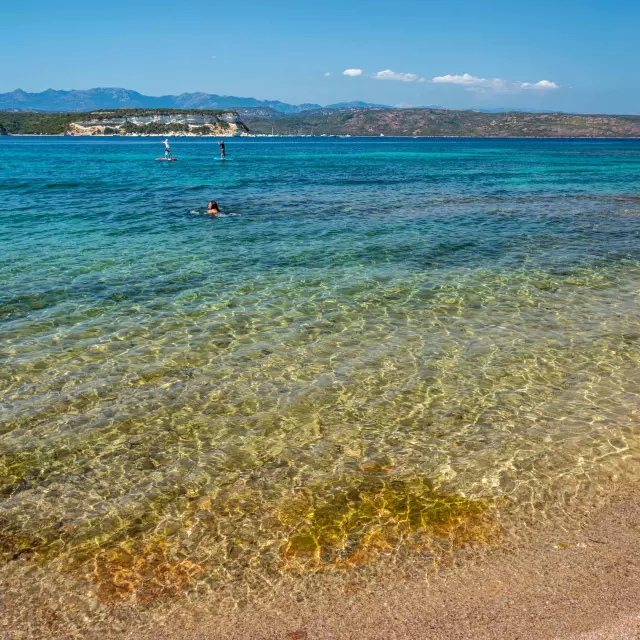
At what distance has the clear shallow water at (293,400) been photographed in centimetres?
771

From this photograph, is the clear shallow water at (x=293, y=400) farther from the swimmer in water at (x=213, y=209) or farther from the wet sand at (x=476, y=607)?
the swimmer in water at (x=213, y=209)

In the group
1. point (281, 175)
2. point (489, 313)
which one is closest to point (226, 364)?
point (489, 313)

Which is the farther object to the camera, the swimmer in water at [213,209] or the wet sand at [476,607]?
the swimmer in water at [213,209]

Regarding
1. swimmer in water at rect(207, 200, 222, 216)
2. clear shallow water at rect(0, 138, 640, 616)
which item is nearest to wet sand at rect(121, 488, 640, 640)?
clear shallow water at rect(0, 138, 640, 616)

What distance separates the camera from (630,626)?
6.01 meters

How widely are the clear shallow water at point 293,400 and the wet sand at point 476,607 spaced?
56 centimetres

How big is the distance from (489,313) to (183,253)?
545 inches

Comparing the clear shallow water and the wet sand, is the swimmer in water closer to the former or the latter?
the clear shallow water

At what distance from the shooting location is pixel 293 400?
37.6 feet

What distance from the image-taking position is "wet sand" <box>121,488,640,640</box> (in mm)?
6066

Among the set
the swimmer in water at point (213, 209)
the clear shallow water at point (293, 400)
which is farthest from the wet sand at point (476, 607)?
the swimmer in water at point (213, 209)

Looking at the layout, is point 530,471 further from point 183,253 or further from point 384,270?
point 183,253

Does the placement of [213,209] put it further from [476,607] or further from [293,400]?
[476,607]

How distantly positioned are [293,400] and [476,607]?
5.86m
